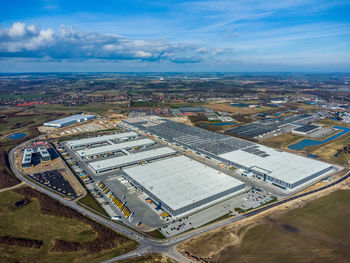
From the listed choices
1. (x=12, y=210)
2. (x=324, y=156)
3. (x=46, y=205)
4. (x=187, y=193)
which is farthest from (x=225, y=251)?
(x=324, y=156)

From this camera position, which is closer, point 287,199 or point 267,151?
point 287,199

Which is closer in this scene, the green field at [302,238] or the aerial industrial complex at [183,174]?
the green field at [302,238]

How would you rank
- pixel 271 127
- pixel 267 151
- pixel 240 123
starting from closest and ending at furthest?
1. pixel 267 151
2. pixel 271 127
3. pixel 240 123

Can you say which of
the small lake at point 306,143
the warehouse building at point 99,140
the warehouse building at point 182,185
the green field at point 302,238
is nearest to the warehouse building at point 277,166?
the green field at point 302,238

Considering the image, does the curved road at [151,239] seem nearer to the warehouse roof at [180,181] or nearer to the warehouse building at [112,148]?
the warehouse roof at [180,181]

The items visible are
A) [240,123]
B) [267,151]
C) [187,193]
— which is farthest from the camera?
[240,123]

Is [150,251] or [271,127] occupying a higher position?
[271,127]

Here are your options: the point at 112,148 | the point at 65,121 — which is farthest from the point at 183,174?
the point at 65,121

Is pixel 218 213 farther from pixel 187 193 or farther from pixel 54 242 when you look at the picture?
pixel 54 242
